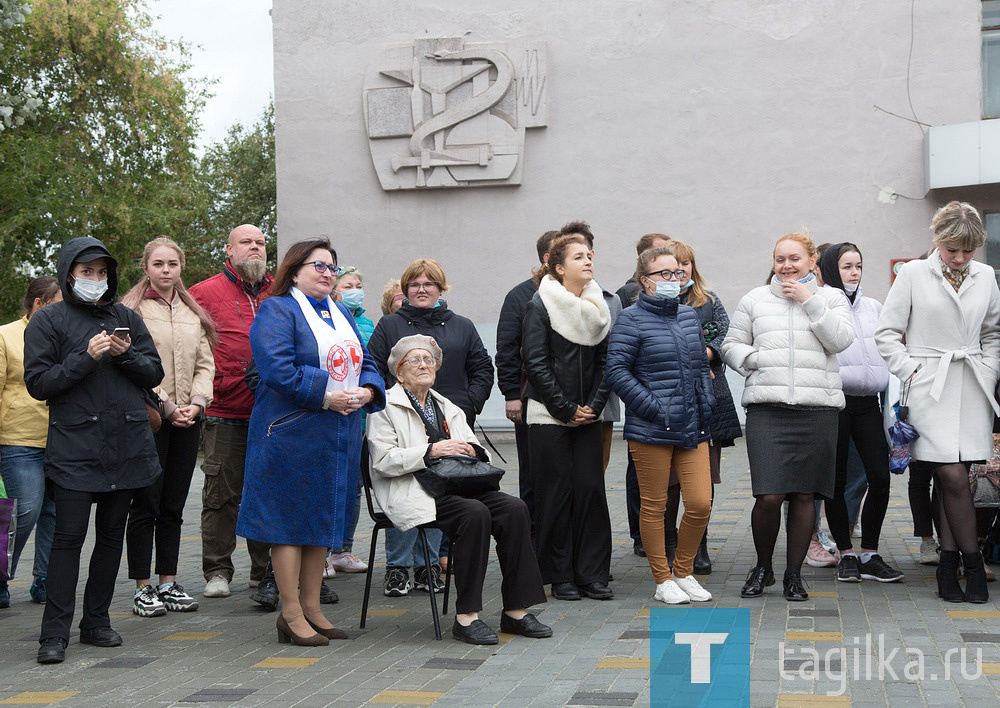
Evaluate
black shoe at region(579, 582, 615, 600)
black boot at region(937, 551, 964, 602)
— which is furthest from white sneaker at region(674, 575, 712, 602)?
black boot at region(937, 551, 964, 602)

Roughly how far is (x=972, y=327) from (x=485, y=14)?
15373mm

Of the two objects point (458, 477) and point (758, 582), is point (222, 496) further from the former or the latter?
point (758, 582)

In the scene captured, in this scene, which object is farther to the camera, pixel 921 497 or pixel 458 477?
pixel 921 497

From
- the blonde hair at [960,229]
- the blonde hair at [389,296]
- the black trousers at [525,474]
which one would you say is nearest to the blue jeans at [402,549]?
the black trousers at [525,474]

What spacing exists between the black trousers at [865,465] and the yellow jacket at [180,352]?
3.81m

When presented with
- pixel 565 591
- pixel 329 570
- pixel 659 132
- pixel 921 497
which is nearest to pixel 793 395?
pixel 921 497

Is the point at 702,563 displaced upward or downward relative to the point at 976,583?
downward

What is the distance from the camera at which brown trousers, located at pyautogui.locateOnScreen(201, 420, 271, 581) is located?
23.1 feet

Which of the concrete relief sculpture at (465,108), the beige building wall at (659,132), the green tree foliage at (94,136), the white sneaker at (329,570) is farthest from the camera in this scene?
the green tree foliage at (94,136)

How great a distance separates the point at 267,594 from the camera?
6.68 meters

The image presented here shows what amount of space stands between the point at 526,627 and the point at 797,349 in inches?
85.0

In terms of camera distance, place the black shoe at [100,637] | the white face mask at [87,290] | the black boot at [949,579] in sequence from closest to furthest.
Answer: the white face mask at [87,290] → the black shoe at [100,637] → the black boot at [949,579]

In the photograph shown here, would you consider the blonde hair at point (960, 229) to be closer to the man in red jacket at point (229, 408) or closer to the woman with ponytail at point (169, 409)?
the man in red jacket at point (229, 408)

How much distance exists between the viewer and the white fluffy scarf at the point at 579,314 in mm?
6703
